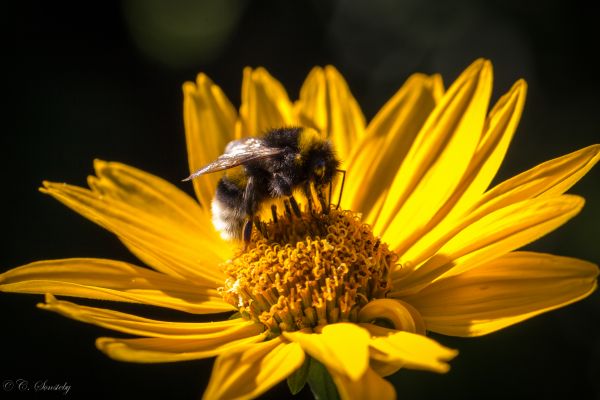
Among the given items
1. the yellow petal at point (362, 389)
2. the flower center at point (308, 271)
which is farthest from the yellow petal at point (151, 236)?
the yellow petal at point (362, 389)

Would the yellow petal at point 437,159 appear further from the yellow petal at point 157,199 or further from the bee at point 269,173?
the yellow petal at point 157,199

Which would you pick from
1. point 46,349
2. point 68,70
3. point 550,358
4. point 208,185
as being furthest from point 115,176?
point 550,358

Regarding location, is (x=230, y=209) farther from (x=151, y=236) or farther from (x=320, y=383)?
(x=320, y=383)

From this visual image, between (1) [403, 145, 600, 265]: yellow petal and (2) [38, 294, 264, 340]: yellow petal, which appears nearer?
(2) [38, 294, 264, 340]: yellow petal

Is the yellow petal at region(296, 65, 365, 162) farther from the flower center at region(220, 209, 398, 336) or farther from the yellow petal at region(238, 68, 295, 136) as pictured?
the flower center at region(220, 209, 398, 336)

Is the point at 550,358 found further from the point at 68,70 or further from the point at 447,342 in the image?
the point at 68,70

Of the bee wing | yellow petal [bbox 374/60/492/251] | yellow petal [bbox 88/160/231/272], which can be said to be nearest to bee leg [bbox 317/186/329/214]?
the bee wing
